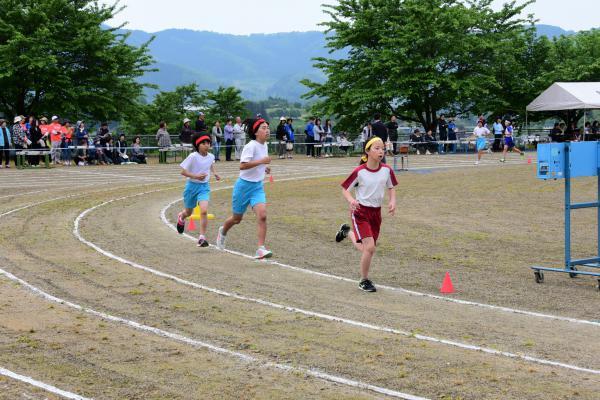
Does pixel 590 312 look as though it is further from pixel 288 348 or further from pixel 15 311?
pixel 15 311

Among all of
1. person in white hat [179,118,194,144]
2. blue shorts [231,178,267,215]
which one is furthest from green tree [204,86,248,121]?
blue shorts [231,178,267,215]

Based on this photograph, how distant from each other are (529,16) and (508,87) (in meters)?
4.62

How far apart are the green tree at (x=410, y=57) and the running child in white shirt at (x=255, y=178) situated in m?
35.6

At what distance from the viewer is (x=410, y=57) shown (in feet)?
163

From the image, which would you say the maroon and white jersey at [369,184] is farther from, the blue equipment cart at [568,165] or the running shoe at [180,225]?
the running shoe at [180,225]

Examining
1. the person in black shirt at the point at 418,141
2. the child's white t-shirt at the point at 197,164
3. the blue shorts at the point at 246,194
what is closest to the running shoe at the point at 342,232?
the blue shorts at the point at 246,194

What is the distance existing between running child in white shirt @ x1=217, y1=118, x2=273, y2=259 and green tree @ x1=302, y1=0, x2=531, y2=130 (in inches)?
1403

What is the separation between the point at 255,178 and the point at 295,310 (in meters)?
4.28

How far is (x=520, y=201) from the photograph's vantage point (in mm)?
22344

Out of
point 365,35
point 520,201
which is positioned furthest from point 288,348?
point 365,35

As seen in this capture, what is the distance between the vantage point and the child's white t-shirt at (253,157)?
44.9ft

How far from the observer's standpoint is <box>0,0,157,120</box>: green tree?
41.0 metres

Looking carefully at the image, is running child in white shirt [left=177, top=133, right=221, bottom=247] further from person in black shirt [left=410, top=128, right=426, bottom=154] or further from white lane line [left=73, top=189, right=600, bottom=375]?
person in black shirt [left=410, top=128, right=426, bottom=154]

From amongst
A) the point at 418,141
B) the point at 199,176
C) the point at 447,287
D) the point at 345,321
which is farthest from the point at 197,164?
the point at 418,141
